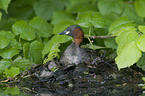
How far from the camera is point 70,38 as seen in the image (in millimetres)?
4148

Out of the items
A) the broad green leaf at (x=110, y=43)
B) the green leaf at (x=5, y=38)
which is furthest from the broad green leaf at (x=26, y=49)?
the broad green leaf at (x=110, y=43)

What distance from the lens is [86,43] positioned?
4.47m

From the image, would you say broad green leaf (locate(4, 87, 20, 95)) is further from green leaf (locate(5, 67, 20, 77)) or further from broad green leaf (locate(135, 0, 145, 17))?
broad green leaf (locate(135, 0, 145, 17))

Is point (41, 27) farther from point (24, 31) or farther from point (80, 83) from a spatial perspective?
point (80, 83)

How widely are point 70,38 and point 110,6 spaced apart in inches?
62.4

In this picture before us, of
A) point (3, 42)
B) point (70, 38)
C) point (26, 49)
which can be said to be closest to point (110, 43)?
point (70, 38)

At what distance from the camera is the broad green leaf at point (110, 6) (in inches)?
205

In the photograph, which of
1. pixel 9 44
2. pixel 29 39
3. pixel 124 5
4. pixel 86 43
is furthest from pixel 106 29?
pixel 9 44

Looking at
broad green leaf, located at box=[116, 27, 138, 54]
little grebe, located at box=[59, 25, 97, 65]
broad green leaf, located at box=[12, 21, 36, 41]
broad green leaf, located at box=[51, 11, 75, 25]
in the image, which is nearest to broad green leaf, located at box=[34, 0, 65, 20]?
broad green leaf, located at box=[51, 11, 75, 25]

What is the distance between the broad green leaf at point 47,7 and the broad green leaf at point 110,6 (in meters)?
1.13

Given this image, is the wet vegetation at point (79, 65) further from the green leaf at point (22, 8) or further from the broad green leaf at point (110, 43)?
the green leaf at point (22, 8)

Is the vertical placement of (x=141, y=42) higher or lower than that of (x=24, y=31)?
higher

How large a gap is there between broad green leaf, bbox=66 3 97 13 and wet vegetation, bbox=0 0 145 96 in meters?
0.42

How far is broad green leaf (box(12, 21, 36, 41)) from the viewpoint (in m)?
4.44
